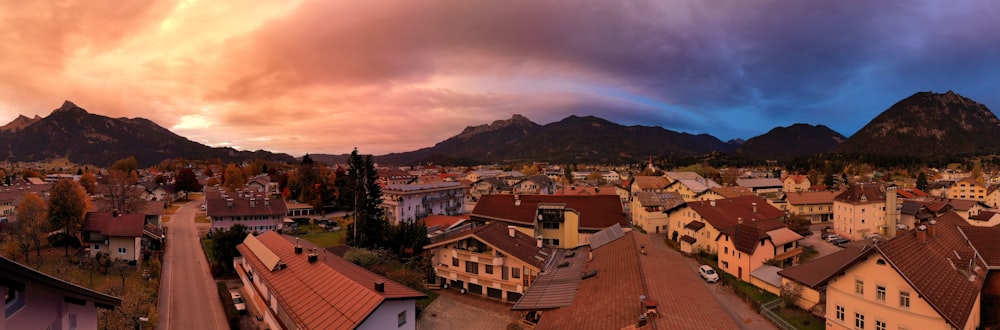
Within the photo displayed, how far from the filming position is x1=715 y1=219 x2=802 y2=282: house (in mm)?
34125

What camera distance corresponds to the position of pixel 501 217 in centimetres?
4512

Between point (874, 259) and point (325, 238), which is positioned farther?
point (325, 238)

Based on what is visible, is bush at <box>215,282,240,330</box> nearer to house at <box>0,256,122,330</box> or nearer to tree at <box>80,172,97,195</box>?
house at <box>0,256,122,330</box>

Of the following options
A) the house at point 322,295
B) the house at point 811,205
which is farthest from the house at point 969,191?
the house at point 322,295

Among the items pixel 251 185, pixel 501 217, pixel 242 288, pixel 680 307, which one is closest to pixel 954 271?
pixel 680 307

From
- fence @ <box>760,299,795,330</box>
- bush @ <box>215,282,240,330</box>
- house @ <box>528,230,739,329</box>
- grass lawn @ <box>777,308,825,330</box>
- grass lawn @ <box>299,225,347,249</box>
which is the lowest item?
grass lawn @ <box>777,308,825,330</box>

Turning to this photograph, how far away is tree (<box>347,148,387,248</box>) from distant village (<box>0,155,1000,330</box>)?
1.21 meters

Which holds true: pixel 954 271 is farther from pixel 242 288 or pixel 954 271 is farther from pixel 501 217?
pixel 242 288

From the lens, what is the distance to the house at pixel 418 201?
52.3 metres

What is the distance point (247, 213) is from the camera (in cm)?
4828

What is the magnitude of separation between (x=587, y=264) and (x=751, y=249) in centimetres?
1553

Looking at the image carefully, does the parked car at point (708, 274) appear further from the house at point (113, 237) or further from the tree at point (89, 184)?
the tree at point (89, 184)

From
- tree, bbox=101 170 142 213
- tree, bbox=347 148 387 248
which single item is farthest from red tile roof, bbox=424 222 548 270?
tree, bbox=101 170 142 213

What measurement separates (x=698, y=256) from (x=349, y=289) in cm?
3302
